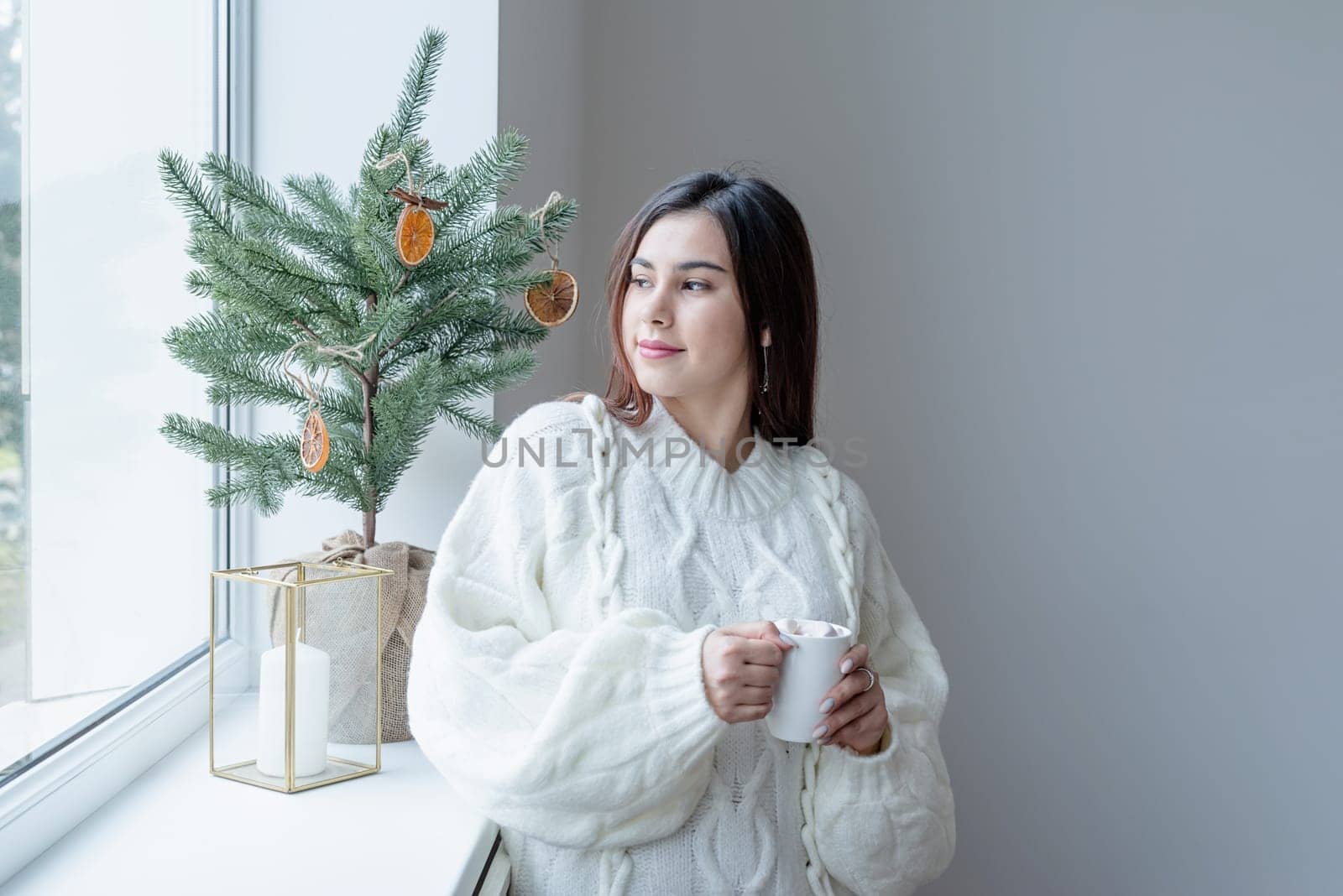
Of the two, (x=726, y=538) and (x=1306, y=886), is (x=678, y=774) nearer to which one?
(x=726, y=538)

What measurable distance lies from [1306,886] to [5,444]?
2294mm

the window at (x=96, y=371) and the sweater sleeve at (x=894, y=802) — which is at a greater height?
the window at (x=96, y=371)

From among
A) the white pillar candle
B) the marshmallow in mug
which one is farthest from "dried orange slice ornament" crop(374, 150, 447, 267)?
the marshmallow in mug

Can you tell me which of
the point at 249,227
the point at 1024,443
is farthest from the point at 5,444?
the point at 1024,443

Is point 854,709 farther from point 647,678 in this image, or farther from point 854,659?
point 647,678

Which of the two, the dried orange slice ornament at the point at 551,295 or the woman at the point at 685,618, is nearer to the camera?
the woman at the point at 685,618

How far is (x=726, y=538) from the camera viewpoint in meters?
1.15

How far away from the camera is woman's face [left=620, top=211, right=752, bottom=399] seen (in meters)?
1.16

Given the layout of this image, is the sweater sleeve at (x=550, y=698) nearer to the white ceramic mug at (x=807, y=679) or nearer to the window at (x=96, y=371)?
the white ceramic mug at (x=807, y=679)

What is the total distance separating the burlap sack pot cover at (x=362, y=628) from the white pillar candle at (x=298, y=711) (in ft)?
0.10

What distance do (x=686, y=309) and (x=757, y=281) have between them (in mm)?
88

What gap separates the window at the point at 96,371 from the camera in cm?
90

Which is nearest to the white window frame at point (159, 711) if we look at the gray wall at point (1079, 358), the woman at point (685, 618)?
the woman at point (685, 618)

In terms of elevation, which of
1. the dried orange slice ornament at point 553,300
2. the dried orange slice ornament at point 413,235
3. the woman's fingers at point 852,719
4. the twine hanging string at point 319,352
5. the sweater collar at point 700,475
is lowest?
the woman's fingers at point 852,719
